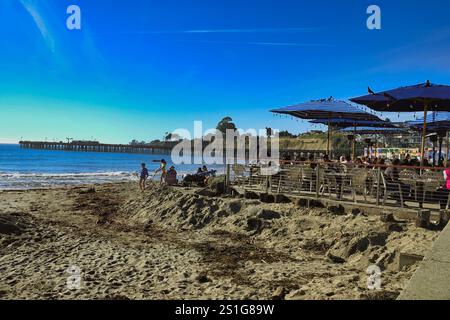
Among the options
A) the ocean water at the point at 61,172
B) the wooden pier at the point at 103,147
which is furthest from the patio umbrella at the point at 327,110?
the wooden pier at the point at 103,147

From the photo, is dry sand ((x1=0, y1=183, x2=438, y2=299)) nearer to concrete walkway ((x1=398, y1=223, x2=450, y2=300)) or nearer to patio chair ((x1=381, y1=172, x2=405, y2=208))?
concrete walkway ((x1=398, y1=223, x2=450, y2=300))

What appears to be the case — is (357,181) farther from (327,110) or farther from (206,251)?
(206,251)

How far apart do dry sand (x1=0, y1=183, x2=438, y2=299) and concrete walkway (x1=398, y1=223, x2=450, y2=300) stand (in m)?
0.55

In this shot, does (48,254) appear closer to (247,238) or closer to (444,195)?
(247,238)

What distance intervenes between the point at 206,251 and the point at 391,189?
456 centimetres

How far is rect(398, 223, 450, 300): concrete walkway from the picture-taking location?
2.90 m

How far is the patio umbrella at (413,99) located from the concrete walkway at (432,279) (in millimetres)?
4894

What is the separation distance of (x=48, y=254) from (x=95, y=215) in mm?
4491

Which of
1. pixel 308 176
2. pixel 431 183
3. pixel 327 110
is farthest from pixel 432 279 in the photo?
pixel 327 110

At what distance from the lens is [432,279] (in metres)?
3.24

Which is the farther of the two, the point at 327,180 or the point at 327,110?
the point at 327,110

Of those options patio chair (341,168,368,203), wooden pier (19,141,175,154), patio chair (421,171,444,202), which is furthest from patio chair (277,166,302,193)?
wooden pier (19,141,175,154)

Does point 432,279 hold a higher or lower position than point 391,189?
lower

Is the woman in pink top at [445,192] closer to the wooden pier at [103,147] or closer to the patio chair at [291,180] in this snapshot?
the patio chair at [291,180]
